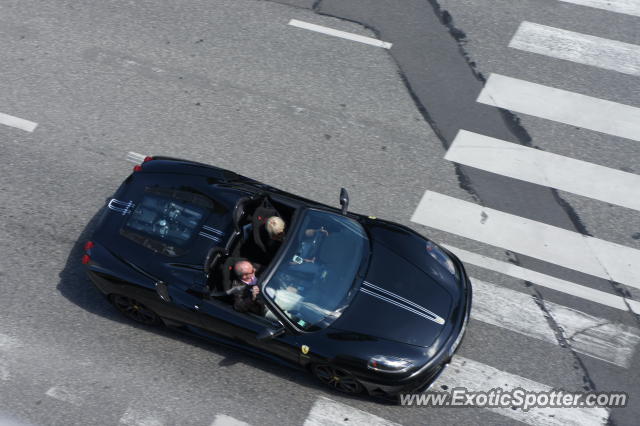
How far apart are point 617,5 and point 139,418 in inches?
356

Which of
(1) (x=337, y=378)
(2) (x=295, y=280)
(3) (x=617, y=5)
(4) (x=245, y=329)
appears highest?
(3) (x=617, y=5)

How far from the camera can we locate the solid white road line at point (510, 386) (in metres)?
7.31

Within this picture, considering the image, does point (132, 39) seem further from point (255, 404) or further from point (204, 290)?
point (255, 404)

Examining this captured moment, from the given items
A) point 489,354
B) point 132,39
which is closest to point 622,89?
point 489,354

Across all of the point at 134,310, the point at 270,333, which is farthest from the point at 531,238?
the point at 134,310

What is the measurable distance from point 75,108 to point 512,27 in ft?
21.4

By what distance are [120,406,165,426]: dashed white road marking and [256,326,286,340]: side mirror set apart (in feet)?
4.61

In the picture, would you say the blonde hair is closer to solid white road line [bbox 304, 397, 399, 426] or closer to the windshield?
the windshield

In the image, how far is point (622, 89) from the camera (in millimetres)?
10227

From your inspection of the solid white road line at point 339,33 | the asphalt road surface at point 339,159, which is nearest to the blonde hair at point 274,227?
the asphalt road surface at point 339,159

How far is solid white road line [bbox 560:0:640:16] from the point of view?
11133 millimetres

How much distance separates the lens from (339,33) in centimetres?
1117

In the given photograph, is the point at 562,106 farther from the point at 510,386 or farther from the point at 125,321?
the point at 125,321

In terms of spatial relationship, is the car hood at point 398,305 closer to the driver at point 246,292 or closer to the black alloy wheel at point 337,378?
the black alloy wheel at point 337,378
